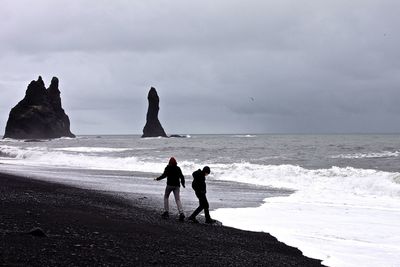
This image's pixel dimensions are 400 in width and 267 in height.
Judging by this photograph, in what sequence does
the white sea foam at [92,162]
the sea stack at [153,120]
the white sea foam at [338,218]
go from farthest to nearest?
the sea stack at [153,120]
the white sea foam at [92,162]
the white sea foam at [338,218]

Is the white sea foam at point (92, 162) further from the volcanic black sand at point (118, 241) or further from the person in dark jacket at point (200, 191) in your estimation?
the volcanic black sand at point (118, 241)

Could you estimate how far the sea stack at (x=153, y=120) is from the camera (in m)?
173

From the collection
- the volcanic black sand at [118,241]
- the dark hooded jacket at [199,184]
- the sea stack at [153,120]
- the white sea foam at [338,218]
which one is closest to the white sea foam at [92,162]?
the white sea foam at [338,218]

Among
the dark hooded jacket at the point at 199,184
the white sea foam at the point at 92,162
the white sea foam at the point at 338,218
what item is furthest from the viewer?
the white sea foam at the point at 92,162

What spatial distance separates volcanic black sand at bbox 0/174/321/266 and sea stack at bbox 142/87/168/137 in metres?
160

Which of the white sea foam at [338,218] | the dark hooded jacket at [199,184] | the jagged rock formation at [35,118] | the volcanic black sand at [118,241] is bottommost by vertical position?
the white sea foam at [338,218]

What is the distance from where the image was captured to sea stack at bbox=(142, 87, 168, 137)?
17325 centimetres

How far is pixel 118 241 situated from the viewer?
925cm

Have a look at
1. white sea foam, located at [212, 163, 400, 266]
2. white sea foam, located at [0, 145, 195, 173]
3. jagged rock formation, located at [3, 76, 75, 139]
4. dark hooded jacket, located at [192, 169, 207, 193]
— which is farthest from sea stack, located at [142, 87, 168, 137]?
dark hooded jacket, located at [192, 169, 207, 193]

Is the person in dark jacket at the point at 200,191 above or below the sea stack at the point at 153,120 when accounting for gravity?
below

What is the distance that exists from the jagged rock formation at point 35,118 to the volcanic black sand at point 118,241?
496 ft

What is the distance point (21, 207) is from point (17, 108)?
162 m

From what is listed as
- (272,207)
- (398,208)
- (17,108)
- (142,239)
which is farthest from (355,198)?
(17,108)

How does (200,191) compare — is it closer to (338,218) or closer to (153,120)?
(338,218)
